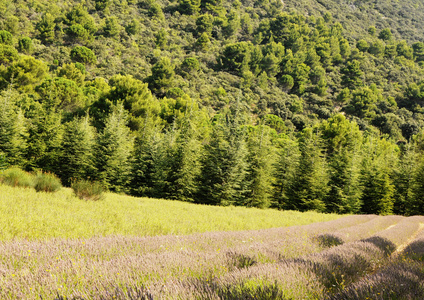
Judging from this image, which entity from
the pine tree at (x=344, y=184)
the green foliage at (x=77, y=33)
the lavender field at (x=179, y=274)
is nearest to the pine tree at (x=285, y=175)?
the pine tree at (x=344, y=184)

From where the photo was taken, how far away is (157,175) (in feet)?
75.7

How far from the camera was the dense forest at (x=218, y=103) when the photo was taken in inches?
874

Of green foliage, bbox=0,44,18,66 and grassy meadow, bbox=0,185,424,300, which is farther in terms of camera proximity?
green foliage, bbox=0,44,18,66

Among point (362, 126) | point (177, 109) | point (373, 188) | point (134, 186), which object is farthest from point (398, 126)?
point (134, 186)

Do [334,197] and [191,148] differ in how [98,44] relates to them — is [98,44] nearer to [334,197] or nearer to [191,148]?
[191,148]

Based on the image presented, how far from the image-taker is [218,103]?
6050 cm

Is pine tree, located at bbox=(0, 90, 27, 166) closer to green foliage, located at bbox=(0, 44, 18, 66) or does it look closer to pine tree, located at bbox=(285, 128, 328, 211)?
pine tree, located at bbox=(285, 128, 328, 211)

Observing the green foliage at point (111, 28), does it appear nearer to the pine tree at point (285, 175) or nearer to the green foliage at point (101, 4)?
the green foliage at point (101, 4)

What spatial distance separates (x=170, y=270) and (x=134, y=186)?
21.9 metres

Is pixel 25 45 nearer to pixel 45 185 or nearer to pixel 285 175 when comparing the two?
pixel 45 185

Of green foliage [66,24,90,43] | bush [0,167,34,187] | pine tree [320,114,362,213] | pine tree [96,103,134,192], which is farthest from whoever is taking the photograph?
green foliage [66,24,90,43]

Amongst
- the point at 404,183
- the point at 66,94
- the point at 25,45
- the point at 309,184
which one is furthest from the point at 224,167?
the point at 25,45

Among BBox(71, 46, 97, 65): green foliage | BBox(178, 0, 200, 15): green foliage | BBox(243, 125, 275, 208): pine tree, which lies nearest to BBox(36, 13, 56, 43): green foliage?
BBox(71, 46, 97, 65): green foliage

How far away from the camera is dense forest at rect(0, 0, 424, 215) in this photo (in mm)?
22203
